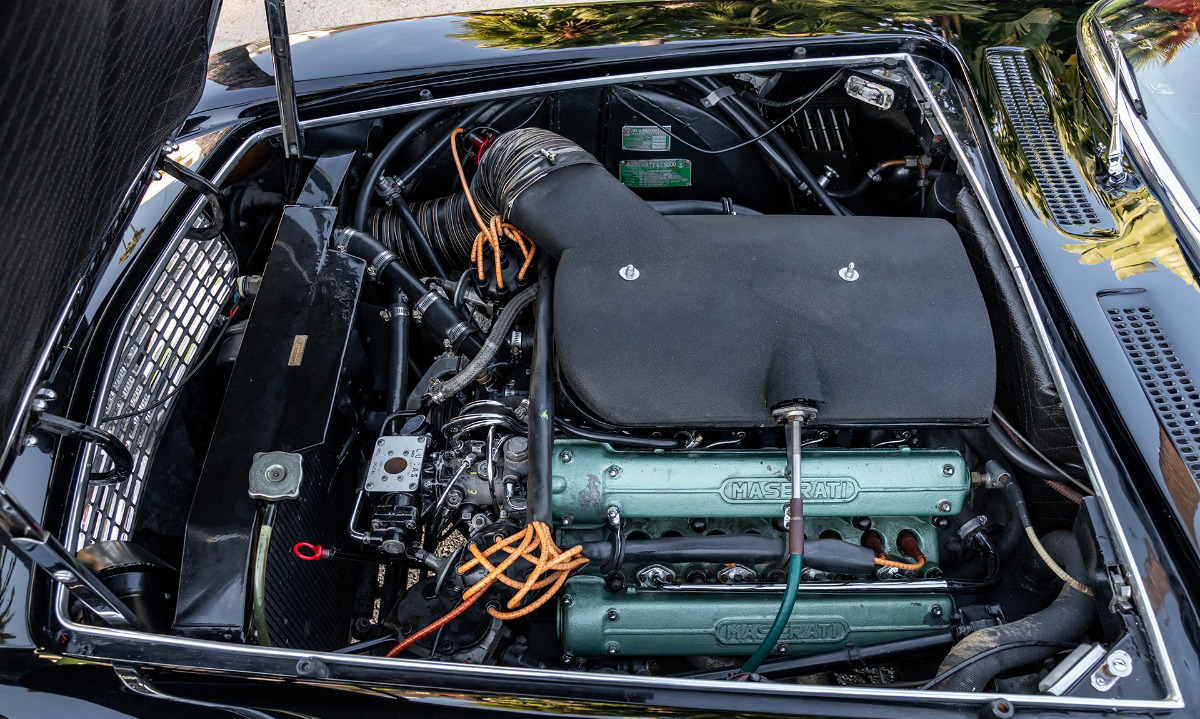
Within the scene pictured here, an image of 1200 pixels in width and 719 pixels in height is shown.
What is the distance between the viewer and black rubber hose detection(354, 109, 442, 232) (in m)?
2.04

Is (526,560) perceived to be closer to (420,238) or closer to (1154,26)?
(420,238)

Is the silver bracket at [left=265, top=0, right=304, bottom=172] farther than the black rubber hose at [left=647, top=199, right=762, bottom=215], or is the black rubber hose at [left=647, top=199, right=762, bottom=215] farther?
the black rubber hose at [left=647, top=199, right=762, bottom=215]

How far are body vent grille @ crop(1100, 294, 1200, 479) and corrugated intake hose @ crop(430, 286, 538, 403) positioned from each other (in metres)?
1.09

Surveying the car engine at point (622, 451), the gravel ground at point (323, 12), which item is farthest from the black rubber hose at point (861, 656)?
the gravel ground at point (323, 12)

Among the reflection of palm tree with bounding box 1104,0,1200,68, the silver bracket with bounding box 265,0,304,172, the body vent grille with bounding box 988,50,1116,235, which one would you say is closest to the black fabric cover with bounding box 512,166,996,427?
the body vent grille with bounding box 988,50,1116,235

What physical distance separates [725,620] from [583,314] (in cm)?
63

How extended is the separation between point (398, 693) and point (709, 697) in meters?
0.45

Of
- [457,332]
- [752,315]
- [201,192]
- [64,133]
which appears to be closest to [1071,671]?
[752,315]

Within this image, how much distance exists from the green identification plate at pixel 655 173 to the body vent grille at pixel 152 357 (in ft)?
3.30

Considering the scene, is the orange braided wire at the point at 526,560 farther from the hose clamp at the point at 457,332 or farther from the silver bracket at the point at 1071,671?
the silver bracket at the point at 1071,671

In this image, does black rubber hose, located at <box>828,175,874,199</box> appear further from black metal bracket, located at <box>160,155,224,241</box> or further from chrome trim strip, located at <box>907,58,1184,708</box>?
black metal bracket, located at <box>160,155,224,241</box>

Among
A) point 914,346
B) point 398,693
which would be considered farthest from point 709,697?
point 914,346

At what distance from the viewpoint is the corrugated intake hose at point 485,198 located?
1834mm

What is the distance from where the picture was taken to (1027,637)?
1.43 metres
